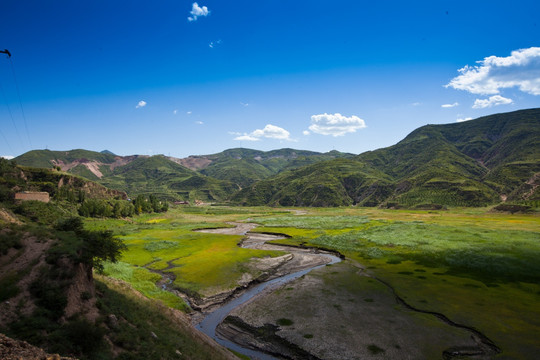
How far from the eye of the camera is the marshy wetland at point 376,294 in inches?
1233

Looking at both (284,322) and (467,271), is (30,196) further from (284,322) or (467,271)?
(467,271)

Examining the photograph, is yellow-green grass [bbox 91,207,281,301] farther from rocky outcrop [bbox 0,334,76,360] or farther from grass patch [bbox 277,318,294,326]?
rocky outcrop [bbox 0,334,76,360]

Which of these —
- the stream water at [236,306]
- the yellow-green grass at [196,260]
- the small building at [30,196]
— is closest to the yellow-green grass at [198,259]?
the yellow-green grass at [196,260]

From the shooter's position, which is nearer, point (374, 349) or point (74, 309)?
point (74, 309)

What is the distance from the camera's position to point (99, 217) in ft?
443

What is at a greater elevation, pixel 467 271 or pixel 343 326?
pixel 343 326

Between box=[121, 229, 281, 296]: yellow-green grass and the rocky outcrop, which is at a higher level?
the rocky outcrop

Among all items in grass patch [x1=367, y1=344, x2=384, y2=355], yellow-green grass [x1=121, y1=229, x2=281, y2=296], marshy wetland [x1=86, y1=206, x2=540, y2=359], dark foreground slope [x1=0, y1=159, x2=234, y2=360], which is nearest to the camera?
dark foreground slope [x1=0, y1=159, x2=234, y2=360]

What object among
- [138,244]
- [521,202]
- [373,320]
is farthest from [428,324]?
[521,202]

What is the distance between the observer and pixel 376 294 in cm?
4522

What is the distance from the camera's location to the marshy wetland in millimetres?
31312

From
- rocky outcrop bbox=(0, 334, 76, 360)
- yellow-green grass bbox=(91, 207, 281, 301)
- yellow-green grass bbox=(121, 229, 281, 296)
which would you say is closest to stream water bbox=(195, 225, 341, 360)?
yellow-green grass bbox=(91, 207, 281, 301)

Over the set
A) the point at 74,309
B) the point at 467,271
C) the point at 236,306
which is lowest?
the point at 467,271

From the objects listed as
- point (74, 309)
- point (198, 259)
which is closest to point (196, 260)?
point (198, 259)
